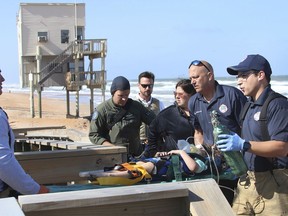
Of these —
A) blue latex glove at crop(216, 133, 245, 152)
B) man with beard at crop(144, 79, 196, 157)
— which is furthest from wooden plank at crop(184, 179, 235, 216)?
man with beard at crop(144, 79, 196, 157)

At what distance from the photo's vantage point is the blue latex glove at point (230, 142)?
11.0ft

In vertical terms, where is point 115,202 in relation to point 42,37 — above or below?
below

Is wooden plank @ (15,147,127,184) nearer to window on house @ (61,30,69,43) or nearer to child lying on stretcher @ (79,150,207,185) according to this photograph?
child lying on stretcher @ (79,150,207,185)

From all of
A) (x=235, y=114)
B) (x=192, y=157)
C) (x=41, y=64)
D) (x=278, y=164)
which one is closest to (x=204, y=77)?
(x=235, y=114)

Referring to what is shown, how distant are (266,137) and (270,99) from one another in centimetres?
25

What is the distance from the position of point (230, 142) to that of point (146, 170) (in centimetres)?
78

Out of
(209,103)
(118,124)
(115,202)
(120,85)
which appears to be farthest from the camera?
(118,124)

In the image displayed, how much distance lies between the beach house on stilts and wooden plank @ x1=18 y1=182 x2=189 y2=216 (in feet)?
123

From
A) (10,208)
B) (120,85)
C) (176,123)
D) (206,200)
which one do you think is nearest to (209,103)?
(176,123)

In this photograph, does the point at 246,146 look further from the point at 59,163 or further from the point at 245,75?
the point at 59,163

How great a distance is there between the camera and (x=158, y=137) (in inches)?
215

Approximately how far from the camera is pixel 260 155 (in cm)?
340

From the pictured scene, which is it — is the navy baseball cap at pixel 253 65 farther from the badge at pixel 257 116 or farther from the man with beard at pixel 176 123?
the man with beard at pixel 176 123

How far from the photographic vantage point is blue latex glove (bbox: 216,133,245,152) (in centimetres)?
334
